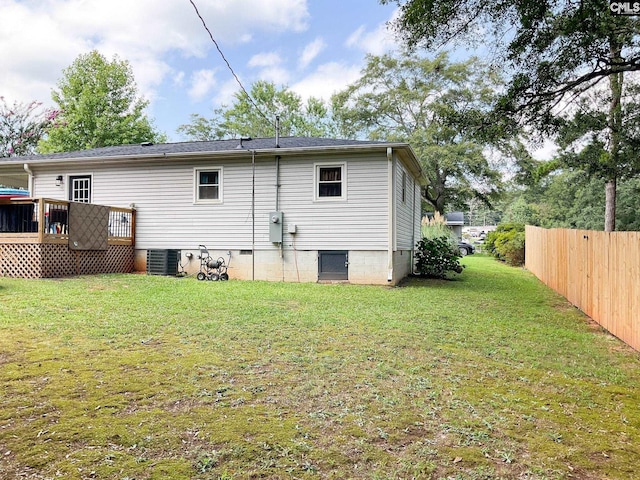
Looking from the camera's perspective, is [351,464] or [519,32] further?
[519,32]

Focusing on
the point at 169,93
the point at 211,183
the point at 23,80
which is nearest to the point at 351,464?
the point at 211,183

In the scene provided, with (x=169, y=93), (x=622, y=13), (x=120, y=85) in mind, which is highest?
(x=120, y=85)

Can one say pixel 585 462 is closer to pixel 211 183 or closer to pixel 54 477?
pixel 54 477

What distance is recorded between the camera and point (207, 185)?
11766mm

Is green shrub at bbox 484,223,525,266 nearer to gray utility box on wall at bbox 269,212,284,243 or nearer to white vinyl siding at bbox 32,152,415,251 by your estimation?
white vinyl siding at bbox 32,152,415,251

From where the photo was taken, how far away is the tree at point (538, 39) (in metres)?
5.23

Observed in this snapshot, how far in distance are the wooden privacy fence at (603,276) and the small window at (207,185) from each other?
8.13 m

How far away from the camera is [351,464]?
229 cm

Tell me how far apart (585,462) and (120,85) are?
113 feet

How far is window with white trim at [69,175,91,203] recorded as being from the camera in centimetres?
1251

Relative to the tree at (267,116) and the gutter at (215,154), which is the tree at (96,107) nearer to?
the tree at (267,116)

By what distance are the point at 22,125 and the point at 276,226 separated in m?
26.8

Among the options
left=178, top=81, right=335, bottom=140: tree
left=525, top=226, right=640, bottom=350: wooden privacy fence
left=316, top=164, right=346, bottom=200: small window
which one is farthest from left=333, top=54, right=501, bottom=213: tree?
left=525, top=226, right=640, bottom=350: wooden privacy fence

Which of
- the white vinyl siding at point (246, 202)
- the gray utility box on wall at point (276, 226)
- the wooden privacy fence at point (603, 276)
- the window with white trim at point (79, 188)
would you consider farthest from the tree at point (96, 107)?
the wooden privacy fence at point (603, 276)
